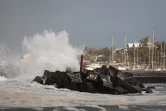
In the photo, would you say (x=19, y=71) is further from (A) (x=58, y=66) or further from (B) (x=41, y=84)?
(B) (x=41, y=84)

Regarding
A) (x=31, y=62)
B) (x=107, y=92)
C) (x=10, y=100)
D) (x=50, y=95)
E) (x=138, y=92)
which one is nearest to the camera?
(x=10, y=100)

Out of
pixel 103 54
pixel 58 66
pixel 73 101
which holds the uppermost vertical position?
pixel 103 54

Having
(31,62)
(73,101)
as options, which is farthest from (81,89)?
(31,62)

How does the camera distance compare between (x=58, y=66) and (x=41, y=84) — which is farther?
(x=58, y=66)

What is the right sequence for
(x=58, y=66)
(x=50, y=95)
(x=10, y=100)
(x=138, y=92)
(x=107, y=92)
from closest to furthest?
(x=10, y=100) → (x=50, y=95) → (x=107, y=92) → (x=138, y=92) → (x=58, y=66)

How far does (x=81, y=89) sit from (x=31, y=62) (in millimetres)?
23618

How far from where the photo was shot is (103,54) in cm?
12262

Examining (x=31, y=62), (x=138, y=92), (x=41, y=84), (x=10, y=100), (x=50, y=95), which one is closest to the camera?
(x=10, y=100)

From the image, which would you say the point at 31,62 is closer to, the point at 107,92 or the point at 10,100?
the point at 107,92

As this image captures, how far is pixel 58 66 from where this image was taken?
43.4 meters

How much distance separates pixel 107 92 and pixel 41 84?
21.2ft

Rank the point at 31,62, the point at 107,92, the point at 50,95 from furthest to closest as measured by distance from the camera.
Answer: the point at 31,62, the point at 107,92, the point at 50,95

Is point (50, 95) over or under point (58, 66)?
under

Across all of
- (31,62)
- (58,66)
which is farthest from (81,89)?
(31,62)
